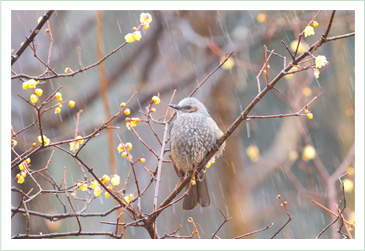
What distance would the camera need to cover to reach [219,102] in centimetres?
340

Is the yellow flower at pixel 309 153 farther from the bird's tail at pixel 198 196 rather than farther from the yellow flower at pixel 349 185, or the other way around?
the bird's tail at pixel 198 196

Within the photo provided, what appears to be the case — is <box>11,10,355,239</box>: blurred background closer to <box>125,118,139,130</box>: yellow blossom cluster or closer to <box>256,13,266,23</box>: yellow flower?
<box>256,13,266,23</box>: yellow flower

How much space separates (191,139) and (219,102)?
3.51ft

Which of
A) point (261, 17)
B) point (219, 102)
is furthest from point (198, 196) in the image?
point (261, 17)

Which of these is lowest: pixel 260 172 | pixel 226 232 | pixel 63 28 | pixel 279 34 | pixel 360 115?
pixel 226 232

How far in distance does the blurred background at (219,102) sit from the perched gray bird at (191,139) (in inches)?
18.7

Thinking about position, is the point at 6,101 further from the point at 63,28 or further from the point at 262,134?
the point at 262,134

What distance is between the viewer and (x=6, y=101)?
2057 mm

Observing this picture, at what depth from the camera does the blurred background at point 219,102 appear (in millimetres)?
2680

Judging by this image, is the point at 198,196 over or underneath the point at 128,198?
underneath

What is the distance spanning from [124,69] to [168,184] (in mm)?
1202

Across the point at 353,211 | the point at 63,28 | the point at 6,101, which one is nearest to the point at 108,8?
the point at 6,101

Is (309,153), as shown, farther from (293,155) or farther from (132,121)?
(132,121)

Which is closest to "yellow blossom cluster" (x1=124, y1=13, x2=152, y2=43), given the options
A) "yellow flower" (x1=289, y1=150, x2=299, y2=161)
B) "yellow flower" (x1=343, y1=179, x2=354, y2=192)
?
"yellow flower" (x1=343, y1=179, x2=354, y2=192)
